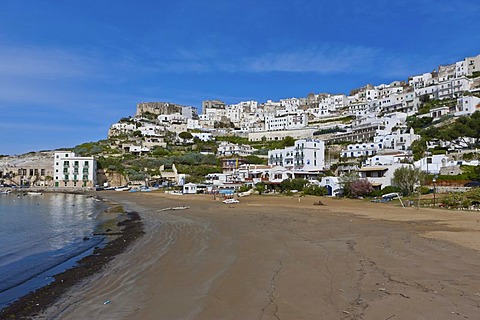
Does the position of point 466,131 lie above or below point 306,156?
above

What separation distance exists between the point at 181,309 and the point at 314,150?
59101mm

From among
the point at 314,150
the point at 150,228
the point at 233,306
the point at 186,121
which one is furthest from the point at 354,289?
the point at 186,121

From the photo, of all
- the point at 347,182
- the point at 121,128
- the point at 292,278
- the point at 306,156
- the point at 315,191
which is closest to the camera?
the point at 292,278

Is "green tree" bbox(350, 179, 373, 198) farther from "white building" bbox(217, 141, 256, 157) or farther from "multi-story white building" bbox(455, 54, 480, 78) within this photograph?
"multi-story white building" bbox(455, 54, 480, 78)

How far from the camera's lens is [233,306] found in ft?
25.4

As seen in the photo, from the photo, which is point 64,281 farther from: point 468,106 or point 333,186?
point 468,106

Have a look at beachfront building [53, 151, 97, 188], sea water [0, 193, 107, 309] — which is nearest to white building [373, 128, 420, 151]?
sea water [0, 193, 107, 309]

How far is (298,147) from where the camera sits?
65625 millimetres

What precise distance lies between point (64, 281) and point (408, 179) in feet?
110

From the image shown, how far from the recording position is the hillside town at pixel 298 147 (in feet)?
180

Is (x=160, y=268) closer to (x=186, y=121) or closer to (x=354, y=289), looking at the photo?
(x=354, y=289)

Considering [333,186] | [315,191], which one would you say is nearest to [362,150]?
[333,186]

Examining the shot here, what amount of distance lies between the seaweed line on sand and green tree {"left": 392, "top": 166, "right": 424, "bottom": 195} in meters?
27.8

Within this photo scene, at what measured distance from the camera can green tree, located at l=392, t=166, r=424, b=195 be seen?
36781 millimetres
